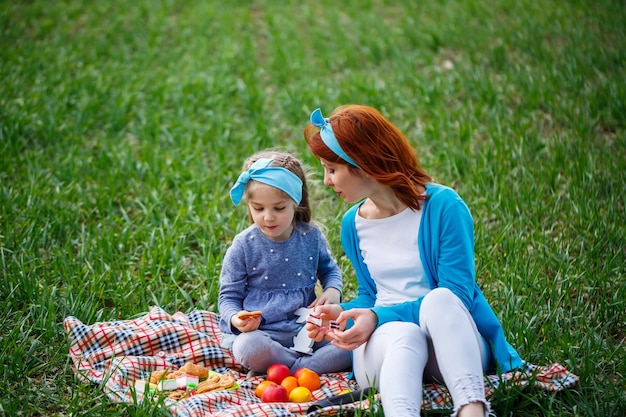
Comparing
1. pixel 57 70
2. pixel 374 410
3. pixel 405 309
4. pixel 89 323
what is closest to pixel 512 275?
pixel 405 309

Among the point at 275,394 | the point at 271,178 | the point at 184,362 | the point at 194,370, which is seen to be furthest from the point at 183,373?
the point at 271,178

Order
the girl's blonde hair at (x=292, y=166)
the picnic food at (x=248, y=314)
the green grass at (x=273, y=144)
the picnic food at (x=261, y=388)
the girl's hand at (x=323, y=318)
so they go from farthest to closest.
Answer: the green grass at (x=273, y=144) < the girl's blonde hair at (x=292, y=166) < the picnic food at (x=248, y=314) < the picnic food at (x=261, y=388) < the girl's hand at (x=323, y=318)

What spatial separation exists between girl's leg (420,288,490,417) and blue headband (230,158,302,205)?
82 centimetres

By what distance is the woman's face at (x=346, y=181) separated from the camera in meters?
2.75

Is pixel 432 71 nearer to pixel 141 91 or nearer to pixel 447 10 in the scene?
pixel 447 10

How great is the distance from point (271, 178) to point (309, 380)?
0.86 metres

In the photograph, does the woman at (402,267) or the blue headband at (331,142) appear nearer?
the woman at (402,267)

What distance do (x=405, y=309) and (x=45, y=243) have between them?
2.42m

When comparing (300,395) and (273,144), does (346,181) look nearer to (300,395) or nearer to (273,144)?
(300,395)

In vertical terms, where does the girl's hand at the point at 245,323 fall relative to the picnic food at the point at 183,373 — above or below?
above

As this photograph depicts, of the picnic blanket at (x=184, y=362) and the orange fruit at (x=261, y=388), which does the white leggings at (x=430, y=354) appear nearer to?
the picnic blanket at (x=184, y=362)

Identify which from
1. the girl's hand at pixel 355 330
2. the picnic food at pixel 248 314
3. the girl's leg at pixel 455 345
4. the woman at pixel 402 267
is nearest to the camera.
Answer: the girl's leg at pixel 455 345

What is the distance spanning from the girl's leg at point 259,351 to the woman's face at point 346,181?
0.73 metres

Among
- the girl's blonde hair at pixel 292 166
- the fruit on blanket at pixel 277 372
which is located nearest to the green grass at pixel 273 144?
the fruit on blanket at pixel 277 372
